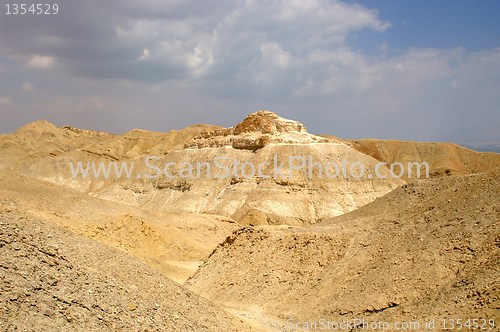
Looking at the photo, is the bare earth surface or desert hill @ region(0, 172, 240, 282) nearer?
the bare earth surface

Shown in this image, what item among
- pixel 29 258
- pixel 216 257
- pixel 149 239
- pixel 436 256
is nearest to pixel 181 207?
pixel 149 239

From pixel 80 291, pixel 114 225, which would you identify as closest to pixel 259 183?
pixel 114 225

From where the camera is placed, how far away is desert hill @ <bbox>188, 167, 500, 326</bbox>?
1215 cm

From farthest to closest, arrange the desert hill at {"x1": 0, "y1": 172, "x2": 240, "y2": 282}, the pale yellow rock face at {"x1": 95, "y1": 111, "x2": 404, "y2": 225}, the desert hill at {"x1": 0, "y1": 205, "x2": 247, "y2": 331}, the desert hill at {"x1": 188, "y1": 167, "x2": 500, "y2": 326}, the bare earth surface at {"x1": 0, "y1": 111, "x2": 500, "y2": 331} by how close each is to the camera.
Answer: the pale yellow rock face at {"x1": 95, "y1": 111, "x2": 404, "y2": 225}, the desert hill at {"x1": 0, "y1": 172, "x2": 240, "y2": 282}, the desert hill at {"x1": 188, "y1": 167, "x2": 500, "y2": 326}, the bare earth surface at {"x1": 0, "y1": 111, "x2": 500, "y2": 331}, the desert hill at {"x1": 0, "y1": 205, "x2": 247, "y2": 331}

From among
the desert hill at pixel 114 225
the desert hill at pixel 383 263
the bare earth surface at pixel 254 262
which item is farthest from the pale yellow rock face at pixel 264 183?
the desert hill at pixel 383 263

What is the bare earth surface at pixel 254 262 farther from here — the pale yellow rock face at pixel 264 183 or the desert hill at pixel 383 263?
the pale yellow rock face at pixel 264 183

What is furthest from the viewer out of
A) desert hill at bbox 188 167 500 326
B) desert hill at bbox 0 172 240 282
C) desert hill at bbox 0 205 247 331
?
desert hill at bbox 0 172 240 282

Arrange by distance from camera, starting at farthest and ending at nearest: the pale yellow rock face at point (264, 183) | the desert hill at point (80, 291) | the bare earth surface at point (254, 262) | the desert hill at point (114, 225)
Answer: the pale yellow rock face at point (264, 183) < the desert hill at point (114, 225) < the bare earth surface at point (254, 262) < the desert hill at point (80, 291)

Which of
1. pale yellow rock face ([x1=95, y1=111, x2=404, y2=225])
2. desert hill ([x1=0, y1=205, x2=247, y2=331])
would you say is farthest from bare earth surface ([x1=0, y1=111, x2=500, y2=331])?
pale yellow rock face ([x1=95, y1=111, x2=404, y2=225])

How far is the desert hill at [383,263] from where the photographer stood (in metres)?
12.1

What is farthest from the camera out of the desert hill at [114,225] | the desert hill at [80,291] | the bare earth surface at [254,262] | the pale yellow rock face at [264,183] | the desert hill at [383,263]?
the pale yellow rock face at [264,183]

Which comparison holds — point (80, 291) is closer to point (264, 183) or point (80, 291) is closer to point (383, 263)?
point (383, 263)

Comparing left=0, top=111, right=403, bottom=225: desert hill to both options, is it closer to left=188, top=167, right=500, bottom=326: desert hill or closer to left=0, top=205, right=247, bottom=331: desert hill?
left=188, top=167, right=500, bottom=326: desert hill

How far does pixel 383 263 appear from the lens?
570 inches
